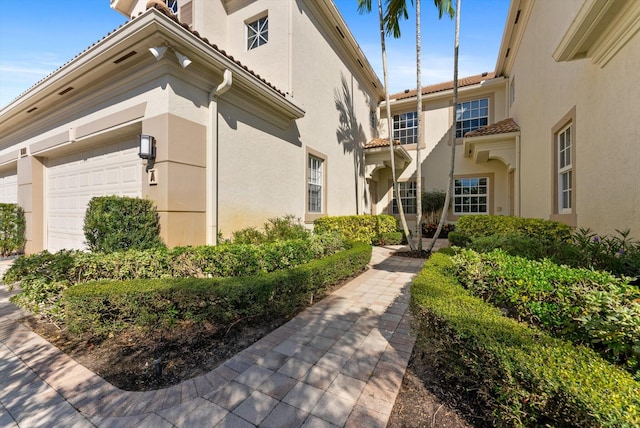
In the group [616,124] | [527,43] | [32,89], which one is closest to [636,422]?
[616,124]

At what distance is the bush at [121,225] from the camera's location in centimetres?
414

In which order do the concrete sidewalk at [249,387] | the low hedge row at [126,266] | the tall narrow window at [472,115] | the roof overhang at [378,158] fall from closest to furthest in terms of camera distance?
1. the concrete sidewalk at [249,387]
2. the low hedge row at [126,266]
3. the roof overhang at [378,158]
4. the tall narrow window at [472,115]

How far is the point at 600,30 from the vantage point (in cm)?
372

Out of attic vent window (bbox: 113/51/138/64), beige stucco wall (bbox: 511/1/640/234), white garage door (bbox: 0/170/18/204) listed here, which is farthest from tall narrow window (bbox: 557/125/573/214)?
white garage door (bbox: 0/170/18/204)

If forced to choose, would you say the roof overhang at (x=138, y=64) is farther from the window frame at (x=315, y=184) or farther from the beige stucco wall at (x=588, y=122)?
the beige stucco wall at (x=588, y=122)

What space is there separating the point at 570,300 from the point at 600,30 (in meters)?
4.23

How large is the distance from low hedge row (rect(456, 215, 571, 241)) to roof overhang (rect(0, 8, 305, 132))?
18.8 ft

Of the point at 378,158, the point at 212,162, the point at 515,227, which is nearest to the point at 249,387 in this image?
the point at 212,162

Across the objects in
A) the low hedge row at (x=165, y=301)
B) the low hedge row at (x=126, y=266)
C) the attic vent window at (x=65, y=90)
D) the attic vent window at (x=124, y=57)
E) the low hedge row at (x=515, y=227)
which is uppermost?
the attic vent window at (x=124, y=57)

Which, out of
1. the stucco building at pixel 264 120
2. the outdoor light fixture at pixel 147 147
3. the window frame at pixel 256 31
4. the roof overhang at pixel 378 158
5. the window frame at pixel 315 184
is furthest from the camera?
the roof overhang at pixel 378 158

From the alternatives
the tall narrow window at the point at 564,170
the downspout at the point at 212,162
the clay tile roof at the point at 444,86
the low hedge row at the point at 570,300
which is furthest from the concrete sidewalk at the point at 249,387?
the clay tile roof at the point at 444,86

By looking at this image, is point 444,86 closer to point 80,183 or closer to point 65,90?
point 65,90

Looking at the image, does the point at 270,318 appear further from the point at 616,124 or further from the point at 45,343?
the point at 616,124

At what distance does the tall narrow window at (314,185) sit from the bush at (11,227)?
337 inches
